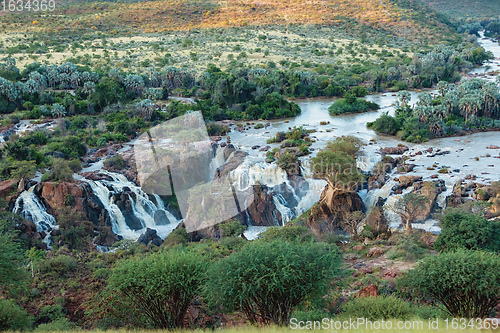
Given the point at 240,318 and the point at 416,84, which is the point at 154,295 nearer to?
the point at 240,318

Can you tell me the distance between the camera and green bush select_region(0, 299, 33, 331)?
626 inches

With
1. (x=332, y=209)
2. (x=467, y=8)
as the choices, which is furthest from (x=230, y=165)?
(x=467, y=8)

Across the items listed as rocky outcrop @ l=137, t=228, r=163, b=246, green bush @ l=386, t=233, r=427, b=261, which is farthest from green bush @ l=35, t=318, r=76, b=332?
green bush @ l=386, t=233, r=427, b=261

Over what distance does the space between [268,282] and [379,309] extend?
4.15m

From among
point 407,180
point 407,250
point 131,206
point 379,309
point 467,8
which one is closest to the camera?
point 379,309

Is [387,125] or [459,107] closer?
[387,125]

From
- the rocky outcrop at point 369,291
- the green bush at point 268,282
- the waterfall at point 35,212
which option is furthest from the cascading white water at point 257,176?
the green bush at point 268,282

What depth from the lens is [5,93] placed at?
55344 millimetres

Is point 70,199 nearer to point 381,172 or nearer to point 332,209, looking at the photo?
point 332,209

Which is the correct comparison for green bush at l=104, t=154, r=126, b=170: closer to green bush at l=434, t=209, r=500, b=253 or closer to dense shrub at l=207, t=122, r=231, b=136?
dense shrub at l=207, t=122, r=231, b=136

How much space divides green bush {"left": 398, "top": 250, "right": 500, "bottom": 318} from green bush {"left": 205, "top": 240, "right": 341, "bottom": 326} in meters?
3.53

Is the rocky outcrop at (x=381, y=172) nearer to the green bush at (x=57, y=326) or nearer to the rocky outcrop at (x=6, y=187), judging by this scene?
the green bush at (x=57, y=326)

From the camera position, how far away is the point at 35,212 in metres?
31.9

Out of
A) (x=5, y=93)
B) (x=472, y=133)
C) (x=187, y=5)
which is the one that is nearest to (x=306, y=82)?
(x=472, y=133)
